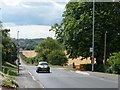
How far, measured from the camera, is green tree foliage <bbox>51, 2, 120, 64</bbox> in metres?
59.2

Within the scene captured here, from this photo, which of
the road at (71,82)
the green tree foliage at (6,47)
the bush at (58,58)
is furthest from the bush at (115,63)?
the bush at (58,58)

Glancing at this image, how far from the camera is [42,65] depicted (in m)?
53.3

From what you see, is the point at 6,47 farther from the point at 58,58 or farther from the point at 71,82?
the point at 58,58

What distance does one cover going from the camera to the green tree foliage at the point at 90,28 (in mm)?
59219

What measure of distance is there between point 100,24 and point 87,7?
3.62 metres

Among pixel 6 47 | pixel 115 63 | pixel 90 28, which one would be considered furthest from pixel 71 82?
pixel 6 47

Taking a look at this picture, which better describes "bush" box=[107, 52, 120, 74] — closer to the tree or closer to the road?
the road

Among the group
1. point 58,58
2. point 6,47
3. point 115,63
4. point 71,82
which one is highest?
point 6,47

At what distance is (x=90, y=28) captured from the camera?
59781 millimetres

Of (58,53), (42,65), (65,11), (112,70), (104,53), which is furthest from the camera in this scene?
(58,53)

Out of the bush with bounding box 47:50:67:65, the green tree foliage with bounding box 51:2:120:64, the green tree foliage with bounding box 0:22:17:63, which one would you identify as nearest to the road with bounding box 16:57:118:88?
the green tree foliage with bounding box 0:22:17:63

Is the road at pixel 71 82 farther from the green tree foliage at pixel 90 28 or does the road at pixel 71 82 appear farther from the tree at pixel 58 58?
the tree at pixel 58 58

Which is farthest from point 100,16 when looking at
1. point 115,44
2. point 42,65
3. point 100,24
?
point 42,65

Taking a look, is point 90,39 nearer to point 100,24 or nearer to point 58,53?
point 100,24
